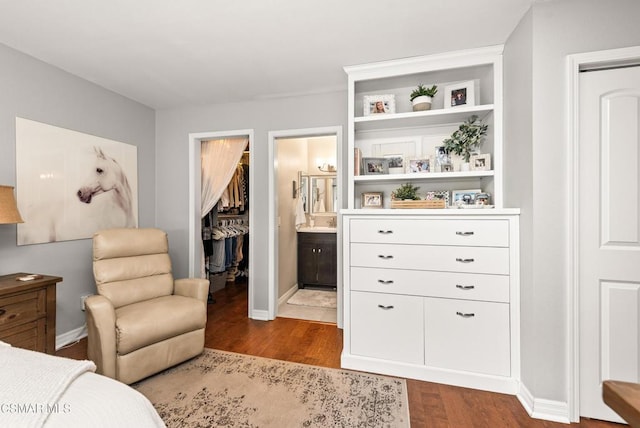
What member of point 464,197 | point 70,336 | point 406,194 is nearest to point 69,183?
point 70,336

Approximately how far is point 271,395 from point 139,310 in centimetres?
112

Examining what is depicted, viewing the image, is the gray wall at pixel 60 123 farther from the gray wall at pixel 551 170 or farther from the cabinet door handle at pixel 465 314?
the gray wall at pixel 551 170

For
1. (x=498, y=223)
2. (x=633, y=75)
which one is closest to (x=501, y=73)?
(x=633, y=75)

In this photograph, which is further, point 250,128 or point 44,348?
point 250,128

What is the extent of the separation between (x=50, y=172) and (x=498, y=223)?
3.57 metres

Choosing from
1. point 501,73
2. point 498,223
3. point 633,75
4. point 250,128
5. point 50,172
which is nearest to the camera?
point 633,75

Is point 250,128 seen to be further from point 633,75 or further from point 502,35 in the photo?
point 633,75

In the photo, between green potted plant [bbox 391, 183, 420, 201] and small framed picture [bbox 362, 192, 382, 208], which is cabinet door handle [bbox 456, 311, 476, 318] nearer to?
green potted plant [bbox 391, 183, 420, 201]

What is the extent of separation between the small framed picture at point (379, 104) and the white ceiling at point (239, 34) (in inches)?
Result: 12.0

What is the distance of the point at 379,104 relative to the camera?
2.57 metres

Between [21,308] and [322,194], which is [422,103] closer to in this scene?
[322,194]

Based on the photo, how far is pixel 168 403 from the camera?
6.09ft

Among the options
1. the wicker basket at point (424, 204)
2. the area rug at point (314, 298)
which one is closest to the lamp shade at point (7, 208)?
the wicker basket at point (424, 204)

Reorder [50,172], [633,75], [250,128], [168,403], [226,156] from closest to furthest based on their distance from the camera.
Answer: [633,75] < [168,403] < [50,172] < [250,128] < [226,156]
